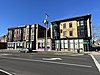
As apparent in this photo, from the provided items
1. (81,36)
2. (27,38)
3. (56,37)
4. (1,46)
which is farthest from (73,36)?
(1,46)

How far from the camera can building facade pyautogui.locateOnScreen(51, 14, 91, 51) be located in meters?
42.8

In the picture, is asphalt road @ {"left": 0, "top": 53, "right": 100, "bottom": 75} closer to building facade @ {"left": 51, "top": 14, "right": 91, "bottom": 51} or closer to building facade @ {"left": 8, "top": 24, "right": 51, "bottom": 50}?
building facade @ {"left": 51, "top": 14, "right": 91, "bottom": 51}

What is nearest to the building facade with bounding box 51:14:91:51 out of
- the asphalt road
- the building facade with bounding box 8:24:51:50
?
the building facade with bounding box 8:24:51:50

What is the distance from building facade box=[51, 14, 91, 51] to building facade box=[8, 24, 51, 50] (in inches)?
264

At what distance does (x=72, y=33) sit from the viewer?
45375mm

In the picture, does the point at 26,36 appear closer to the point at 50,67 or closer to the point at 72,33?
the point at 72,33

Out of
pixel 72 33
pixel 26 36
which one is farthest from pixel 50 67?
pixel 26 36

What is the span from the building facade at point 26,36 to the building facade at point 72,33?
6.71 m

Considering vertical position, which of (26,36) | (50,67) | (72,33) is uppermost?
(72,33)

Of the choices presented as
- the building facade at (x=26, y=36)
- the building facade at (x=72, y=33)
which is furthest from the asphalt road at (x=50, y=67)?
the building facade at (x=26, y=36)

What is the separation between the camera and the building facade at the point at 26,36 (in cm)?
5500

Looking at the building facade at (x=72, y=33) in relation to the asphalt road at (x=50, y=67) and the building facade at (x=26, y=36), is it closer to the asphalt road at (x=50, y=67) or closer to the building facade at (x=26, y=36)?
the building facade at (x=26, y=36)

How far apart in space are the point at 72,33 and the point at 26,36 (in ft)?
71.7

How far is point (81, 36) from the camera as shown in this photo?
43.3 m
